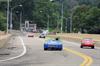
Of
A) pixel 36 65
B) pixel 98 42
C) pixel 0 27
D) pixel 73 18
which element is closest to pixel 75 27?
pixel 73 18

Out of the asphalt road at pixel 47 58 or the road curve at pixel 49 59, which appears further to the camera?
the asphalt road at pixel 47 58

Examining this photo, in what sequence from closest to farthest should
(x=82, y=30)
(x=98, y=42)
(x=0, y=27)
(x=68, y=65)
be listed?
(x=68, y=65) → (x=98, y=42) → (x=0, y=27) → (x=82, y=30)

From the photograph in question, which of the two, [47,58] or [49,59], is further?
[47,58]

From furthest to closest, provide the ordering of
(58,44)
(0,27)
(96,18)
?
1. (96,18)
2. (0,27)
3. (58,44)

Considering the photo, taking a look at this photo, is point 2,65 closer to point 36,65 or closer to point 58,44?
point 36,65

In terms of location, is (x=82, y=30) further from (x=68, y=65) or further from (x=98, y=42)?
(x=68, y=65)

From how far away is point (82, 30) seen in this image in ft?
526

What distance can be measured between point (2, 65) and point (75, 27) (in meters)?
151

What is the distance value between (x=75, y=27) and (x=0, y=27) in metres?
84.0

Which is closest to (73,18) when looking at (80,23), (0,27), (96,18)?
(80,23)

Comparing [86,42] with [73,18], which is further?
[73,18]

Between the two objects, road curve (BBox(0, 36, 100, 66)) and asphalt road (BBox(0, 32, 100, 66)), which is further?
asphalt road (BBox(0, 32, 100, 66))

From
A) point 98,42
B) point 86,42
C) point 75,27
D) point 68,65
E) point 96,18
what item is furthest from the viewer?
point 75,27

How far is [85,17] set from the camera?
156m
